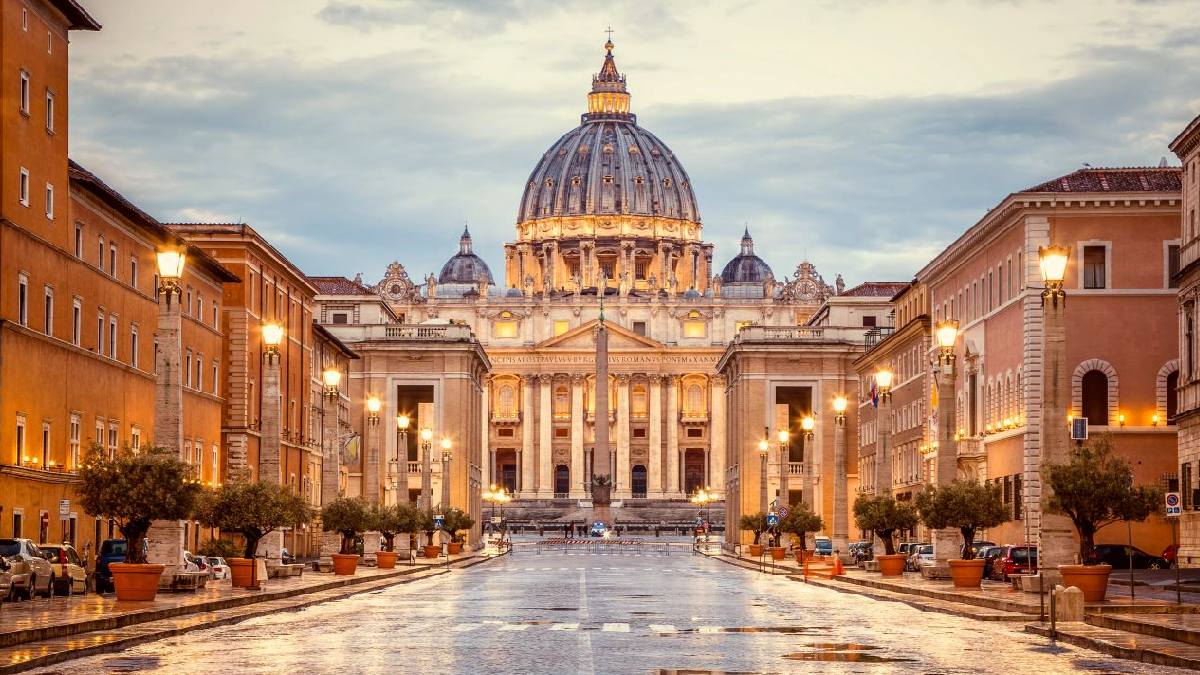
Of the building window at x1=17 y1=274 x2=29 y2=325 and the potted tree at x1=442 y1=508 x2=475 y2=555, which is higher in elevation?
the building window at x1=17 y1=274 x2=29 y2=325

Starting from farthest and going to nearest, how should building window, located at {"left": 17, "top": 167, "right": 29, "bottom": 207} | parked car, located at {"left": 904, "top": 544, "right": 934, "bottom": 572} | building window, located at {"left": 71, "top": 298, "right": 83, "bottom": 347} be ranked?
1. parked car, located at {"left": 904, "top": 544, "right": 934, "bottom": 572}
2. building window, located at {"left": 71, "top": 298, "right": 83, "bottom": 347}
3. building window, located at {"left": 17, "top": 167, "right": 29, "bottom": 207}

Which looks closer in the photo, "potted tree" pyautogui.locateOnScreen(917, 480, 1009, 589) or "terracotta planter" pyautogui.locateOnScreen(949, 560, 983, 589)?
"terracotta planter" pyautogui.locateOnScreen(949, 560, 983, 589)

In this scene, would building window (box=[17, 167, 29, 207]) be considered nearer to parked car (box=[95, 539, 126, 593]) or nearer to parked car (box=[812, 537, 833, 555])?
parked car (box=[95, 539, 126, 593])

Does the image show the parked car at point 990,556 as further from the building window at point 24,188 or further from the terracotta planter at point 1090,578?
the building window at point 24,188

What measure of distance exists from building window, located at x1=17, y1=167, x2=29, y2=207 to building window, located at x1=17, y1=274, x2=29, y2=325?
193 centimetres

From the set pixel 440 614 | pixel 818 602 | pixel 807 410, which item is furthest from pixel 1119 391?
pixel 807 410

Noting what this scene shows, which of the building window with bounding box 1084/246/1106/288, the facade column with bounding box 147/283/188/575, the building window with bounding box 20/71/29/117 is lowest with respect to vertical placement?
the facade column with bounding box 147/283/188/575

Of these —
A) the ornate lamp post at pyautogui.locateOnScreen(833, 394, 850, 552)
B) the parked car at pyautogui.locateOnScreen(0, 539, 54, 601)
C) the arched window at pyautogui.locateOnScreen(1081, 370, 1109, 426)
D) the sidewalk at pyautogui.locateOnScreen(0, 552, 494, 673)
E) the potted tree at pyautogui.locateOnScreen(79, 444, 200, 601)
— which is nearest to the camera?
the sidewalk at pyautogui.locateOnScreen(0, 552, 494, 673)

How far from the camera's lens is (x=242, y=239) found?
82438mm

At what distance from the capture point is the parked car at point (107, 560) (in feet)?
159

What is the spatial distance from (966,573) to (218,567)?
2057 cm

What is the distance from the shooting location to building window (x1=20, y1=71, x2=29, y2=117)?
5297 cm

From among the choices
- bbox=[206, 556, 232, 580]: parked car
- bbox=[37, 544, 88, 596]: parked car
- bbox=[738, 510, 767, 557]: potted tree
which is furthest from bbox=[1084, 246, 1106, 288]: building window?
bbox=[37, 544, 88, 596]: parked car

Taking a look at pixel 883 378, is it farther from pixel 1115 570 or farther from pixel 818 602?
pixel 818 602
